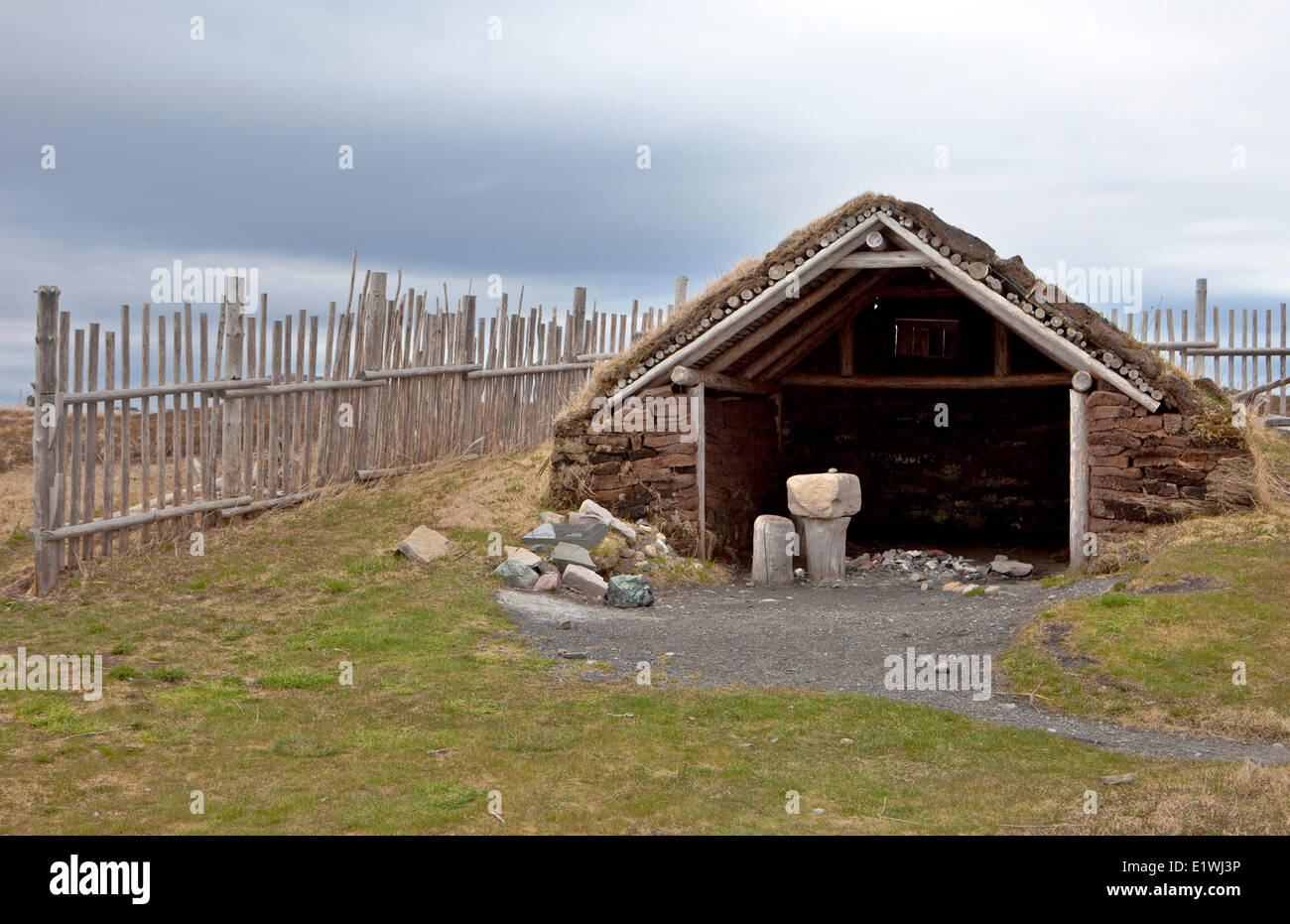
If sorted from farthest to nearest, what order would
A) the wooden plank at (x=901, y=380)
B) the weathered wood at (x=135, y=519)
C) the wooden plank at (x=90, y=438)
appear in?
the wooden plank at (x=901, y=380), the wooden plank at (x=90, y=438), the weathered wood at (x=135, y=519)

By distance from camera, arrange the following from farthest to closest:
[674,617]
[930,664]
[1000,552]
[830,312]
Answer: [1000,552] → [830,312] → [674,617] → [930,664]

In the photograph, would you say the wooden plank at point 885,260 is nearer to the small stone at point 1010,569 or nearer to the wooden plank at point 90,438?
the small stone at point 1010,569

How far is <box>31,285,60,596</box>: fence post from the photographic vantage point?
36.0 ft

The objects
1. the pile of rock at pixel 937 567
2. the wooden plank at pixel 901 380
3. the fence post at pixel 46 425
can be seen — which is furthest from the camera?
the wooden plank at pixel 901 380

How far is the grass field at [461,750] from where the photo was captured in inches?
230

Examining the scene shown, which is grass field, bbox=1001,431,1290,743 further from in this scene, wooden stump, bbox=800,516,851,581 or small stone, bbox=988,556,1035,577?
wooden stump, bbox=800,516,851,581

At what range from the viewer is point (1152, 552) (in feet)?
38.0

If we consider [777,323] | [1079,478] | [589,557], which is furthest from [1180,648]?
[777,323]

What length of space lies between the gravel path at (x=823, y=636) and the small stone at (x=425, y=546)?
1350 mm

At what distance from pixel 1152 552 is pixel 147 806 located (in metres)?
9.45

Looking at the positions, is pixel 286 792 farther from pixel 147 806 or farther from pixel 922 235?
pixel 922 235

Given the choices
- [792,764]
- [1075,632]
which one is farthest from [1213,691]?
[792,764]

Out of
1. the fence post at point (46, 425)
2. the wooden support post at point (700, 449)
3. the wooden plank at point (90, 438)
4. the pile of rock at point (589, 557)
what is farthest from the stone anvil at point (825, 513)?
Result: the fence post at point (46, 425)

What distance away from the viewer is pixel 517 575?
11969 mm
